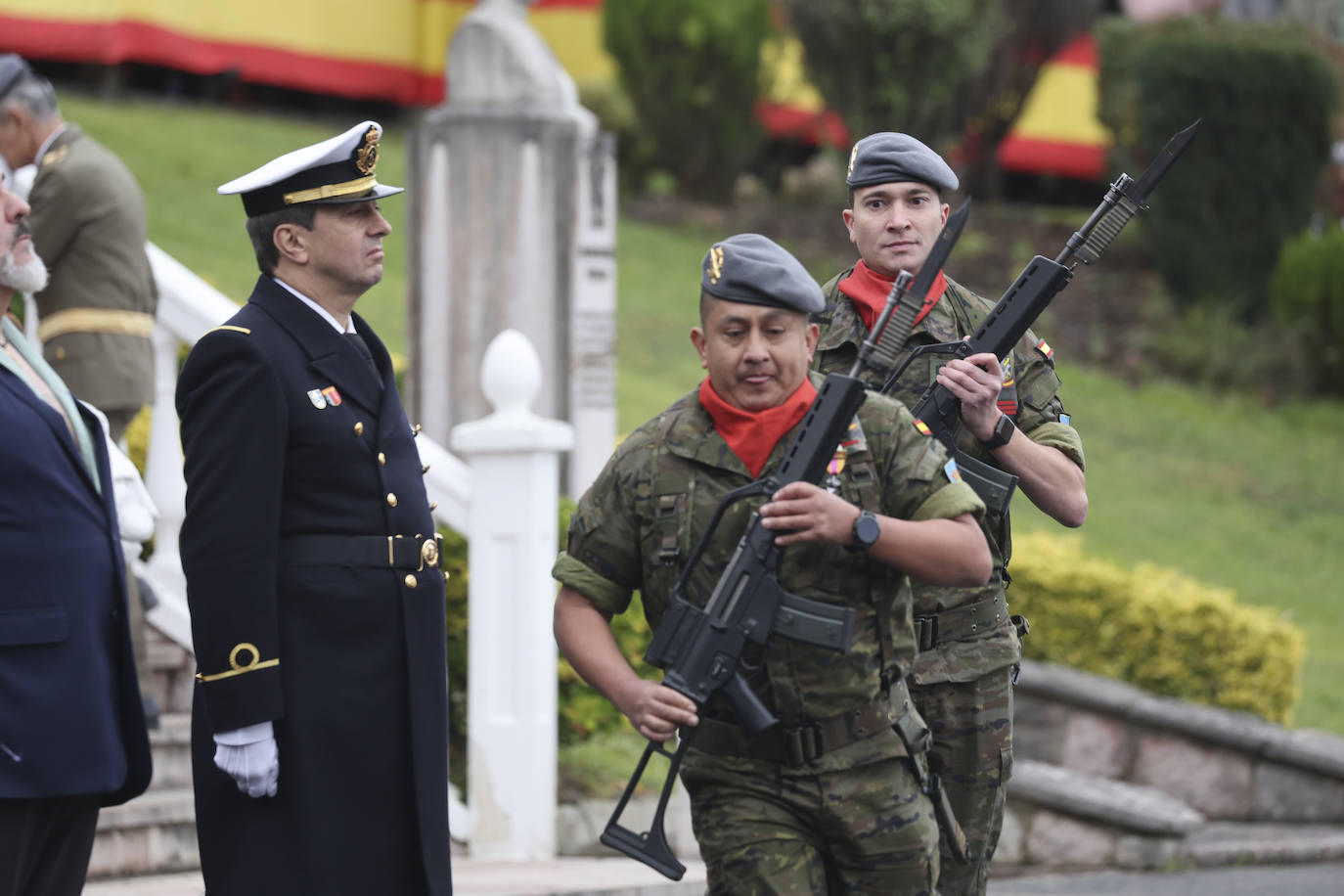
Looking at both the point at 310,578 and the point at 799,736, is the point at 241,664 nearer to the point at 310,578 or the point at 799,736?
the point at 310,578

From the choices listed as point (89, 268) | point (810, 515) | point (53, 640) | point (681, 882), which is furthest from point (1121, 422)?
point (53, 640)

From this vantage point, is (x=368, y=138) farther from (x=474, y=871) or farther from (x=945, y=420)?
(x=474, y=871)

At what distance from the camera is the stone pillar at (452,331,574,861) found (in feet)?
20.4

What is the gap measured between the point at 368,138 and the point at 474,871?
9.69ft

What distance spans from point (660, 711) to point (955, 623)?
112cm

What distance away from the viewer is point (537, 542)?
6238 millimetres

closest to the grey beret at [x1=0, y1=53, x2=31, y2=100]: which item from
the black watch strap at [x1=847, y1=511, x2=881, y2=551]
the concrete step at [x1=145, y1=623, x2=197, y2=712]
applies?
the concrete step at [x1=145, y1=623, x2=197, y2=712]

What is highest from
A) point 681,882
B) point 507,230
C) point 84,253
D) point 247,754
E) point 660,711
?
point 507,230

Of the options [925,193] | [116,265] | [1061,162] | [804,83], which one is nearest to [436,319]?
[116,265]

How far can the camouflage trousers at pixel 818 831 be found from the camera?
3.43 meters

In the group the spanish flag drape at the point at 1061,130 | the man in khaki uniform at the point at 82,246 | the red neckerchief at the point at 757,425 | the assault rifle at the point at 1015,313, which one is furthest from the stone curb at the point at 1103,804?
the spanish flag drape at the point at 1061,130

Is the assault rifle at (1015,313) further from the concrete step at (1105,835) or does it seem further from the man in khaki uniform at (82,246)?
the concrete step at (1105,835)

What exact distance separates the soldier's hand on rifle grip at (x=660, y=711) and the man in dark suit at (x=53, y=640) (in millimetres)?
1099

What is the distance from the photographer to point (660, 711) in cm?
332
